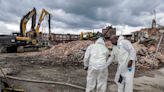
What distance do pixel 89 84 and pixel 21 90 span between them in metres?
1.95

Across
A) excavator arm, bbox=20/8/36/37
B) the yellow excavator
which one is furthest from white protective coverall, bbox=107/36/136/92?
excavator arm, bbox=20/8/36/37

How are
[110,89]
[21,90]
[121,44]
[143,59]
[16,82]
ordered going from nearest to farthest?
[121,44] < [21,90] < [110,89] < [16,82] < [143,59]

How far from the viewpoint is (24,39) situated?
27.0m

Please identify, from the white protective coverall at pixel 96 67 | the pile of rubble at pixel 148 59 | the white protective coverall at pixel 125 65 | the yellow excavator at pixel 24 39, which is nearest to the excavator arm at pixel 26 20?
the yellow excavator at pixel 24 39

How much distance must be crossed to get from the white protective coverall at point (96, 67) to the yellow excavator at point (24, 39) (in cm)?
2121

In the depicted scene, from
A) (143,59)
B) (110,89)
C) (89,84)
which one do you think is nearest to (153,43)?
(143,59)

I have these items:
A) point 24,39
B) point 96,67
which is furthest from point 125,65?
point 24,39

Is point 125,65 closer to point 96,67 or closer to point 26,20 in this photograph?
point 96,67

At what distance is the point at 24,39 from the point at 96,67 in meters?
22.1

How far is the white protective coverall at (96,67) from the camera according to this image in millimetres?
5895

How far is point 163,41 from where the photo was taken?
19.9 meters

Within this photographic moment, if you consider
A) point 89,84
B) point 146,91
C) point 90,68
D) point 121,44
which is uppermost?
point 121,44

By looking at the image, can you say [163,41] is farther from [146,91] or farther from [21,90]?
[21,90]

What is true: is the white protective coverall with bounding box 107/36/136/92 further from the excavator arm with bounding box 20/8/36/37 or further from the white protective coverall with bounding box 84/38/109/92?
the excavator arm with bounding box 20/8/36/37
